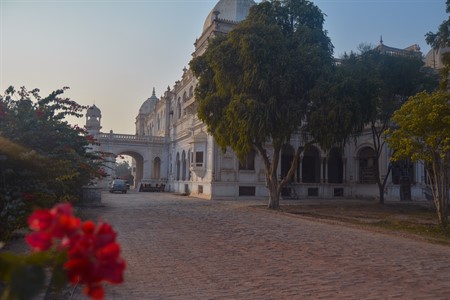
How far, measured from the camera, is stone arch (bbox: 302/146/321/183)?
34125 mm

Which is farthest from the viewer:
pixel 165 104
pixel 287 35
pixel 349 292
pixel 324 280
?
pixel 165 104

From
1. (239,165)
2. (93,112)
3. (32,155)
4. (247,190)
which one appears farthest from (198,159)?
(32,155)

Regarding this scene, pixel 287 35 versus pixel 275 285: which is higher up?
pixel 287 35

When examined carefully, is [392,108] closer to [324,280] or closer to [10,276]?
[324,280]

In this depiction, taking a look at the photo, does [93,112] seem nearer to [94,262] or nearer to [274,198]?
[274,198]

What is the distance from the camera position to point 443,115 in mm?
12367

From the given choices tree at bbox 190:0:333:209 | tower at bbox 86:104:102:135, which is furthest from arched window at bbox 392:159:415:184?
tower at bbox 86:104:102:135

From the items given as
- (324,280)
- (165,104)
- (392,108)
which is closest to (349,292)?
(324,280)

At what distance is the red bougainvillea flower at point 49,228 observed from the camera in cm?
146

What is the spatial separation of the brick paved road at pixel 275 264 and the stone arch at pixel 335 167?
22769mm

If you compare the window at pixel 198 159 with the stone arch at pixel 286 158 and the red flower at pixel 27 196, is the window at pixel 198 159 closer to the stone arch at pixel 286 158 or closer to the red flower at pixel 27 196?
the stone arch at pixel 286 158

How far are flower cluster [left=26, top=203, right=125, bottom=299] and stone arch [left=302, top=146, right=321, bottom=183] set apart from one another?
109 ft

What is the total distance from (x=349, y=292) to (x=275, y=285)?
1047 mm

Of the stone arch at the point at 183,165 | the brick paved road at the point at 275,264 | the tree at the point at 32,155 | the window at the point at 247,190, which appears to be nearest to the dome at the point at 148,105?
the stone arch at the point at 183,165
